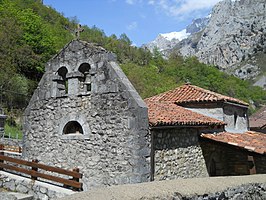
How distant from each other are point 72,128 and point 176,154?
3.14 m

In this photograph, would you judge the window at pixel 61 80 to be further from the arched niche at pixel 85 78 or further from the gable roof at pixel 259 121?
the gable roof at pixel 259 121

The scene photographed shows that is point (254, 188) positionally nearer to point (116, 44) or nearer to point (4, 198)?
point (4, 198)

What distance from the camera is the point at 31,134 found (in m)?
9.17

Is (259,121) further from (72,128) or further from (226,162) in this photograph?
(72,128)

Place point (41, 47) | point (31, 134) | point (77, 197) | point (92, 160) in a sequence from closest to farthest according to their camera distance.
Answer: point (77, 197), point (92, 160), point (31, 134), point (41, 47)

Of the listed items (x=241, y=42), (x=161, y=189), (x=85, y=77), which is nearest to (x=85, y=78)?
(x=85, y=77)

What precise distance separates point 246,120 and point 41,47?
82.9ft

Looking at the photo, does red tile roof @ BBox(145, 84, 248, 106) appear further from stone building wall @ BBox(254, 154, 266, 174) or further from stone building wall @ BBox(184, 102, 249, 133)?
stone building wall @ BBox(254, 154, 266, 174)

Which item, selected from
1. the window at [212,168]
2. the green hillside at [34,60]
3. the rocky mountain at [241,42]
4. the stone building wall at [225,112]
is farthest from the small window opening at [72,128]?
the rocky mountain at [241,42]

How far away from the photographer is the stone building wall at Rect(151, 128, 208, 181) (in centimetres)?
779

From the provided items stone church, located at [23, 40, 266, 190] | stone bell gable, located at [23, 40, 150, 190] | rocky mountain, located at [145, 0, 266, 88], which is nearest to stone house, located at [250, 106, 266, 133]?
stone church, located at [23, 40, 266, 190]

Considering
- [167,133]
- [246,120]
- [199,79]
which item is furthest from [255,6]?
[167,133]

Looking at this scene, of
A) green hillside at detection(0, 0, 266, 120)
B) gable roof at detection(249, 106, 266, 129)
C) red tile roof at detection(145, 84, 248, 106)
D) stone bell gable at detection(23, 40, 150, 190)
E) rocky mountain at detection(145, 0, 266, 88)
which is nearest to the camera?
stone bell gable at detection(23, 40, 150, 190)

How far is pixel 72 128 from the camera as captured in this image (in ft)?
28.3
